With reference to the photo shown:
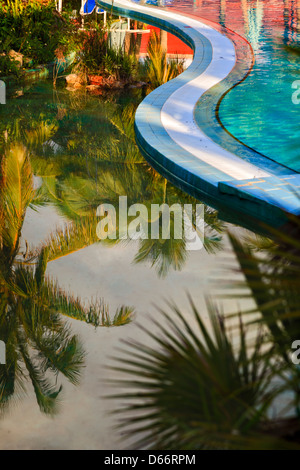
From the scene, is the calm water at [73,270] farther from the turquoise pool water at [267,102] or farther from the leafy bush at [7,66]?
the leafy bush at [7,66]

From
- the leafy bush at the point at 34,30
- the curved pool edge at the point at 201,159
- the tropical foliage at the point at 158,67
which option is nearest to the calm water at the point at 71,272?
the curved pool edge at the point at 201,159

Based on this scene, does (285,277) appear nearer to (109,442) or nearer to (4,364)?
(109,442)

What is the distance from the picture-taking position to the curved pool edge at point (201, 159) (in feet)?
16.9

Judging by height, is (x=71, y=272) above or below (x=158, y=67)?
below

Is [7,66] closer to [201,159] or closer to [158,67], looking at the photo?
[158,67]

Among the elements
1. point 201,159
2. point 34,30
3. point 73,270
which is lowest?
point 73,270

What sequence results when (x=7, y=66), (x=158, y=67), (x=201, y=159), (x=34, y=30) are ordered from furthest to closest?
(x=34, y=30) < (x=7, y=66) < (x=158, y=67) < (x=201, y=159)

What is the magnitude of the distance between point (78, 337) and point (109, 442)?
0.92m

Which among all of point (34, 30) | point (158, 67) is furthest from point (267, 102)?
point (34, 30)

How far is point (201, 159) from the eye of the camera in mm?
6305

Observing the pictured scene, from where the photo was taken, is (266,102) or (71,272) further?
(266,102)

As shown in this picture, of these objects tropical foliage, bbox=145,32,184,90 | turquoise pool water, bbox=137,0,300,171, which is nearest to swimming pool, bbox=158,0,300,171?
turquoise pool water, bbox=137,0,300,171

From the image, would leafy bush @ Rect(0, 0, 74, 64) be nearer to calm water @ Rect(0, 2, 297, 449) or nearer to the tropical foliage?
the tropical foliage

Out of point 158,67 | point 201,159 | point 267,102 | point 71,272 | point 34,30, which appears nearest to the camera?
point 71,272
